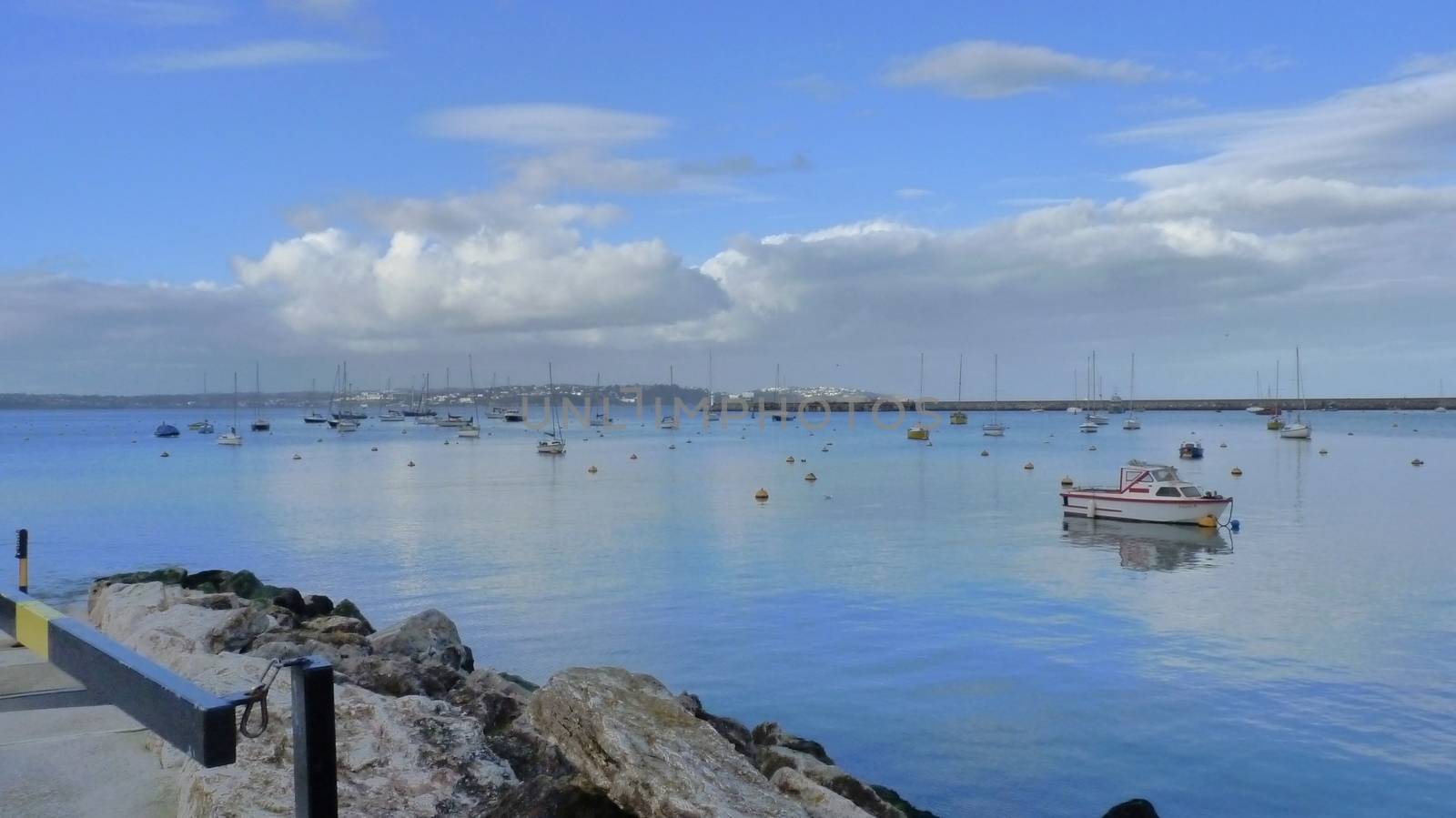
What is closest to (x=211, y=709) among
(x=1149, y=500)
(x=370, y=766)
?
(x=370, y=766)

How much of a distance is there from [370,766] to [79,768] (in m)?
2.48

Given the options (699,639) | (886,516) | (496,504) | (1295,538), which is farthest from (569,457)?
(699,639)

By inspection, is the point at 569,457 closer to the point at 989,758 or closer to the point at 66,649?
the point at 989,758

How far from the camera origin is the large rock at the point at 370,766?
6777 mm

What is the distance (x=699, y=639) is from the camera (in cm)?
2042

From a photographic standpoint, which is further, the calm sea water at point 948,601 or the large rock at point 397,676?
the calm sea water at point 948,601

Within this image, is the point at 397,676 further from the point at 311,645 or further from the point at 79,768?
the point at 79,768

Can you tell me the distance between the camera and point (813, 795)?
329 inches

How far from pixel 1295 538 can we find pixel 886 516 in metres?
13.6

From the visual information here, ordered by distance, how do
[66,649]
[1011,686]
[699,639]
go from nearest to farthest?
[66,649] < [1011,686] < [699,639]

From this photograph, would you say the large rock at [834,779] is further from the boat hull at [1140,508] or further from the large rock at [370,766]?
the boat hull at [1140,508]

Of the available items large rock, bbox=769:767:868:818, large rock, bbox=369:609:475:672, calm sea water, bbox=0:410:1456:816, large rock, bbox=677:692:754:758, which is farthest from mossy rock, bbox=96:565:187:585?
large rock, bbox=769:767:868:818

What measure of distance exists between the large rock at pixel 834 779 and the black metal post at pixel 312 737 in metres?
6.65

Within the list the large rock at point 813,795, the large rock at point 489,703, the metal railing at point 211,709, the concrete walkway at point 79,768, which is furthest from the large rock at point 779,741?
the metal railing at point 211,709
